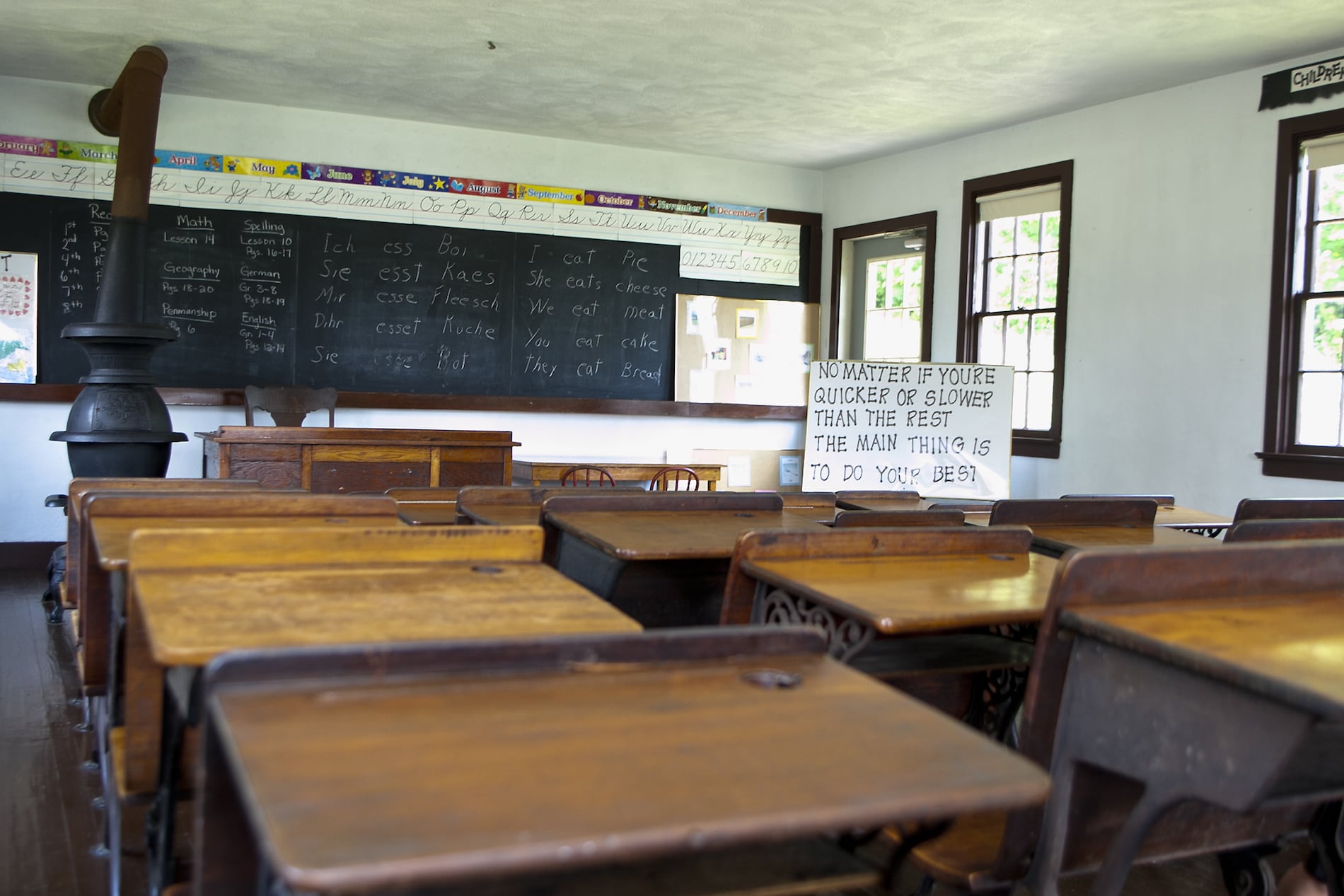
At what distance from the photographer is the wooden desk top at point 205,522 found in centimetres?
204

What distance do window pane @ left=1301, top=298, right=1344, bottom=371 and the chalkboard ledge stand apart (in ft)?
11.1

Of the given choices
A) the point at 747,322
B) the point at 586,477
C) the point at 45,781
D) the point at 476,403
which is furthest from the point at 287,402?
the point at 45,781

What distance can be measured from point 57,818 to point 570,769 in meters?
2.26

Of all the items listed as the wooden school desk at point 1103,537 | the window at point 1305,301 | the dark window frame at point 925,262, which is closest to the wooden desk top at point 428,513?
the wooden school desk at point 1103,537

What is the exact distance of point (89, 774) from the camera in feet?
9.37

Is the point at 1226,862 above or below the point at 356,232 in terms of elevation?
below

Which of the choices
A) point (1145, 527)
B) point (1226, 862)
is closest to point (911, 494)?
point (1145, 527)

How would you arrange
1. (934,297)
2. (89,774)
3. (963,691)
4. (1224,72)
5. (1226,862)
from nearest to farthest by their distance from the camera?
(1226,862), (963,691), (89,774), (1224,72), (934,297)

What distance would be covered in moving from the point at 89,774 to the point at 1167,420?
486 cm

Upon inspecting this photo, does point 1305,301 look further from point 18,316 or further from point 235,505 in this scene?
point 18,316

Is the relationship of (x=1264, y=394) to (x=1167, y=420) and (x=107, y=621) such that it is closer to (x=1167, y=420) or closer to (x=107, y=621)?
(x=1167, y=420)

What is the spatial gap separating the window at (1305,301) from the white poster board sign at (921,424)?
1.43m

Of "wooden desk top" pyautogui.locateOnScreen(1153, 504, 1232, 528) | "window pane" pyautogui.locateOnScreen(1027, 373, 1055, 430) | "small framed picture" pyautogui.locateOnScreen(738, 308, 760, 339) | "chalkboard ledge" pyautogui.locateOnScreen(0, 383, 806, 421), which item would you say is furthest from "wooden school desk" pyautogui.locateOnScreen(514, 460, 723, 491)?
"wooden desk top" pyautogui.locateOnScreen(1153, 504, 1232, 528)

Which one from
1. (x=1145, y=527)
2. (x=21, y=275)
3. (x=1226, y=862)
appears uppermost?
(x=21, y=275)
